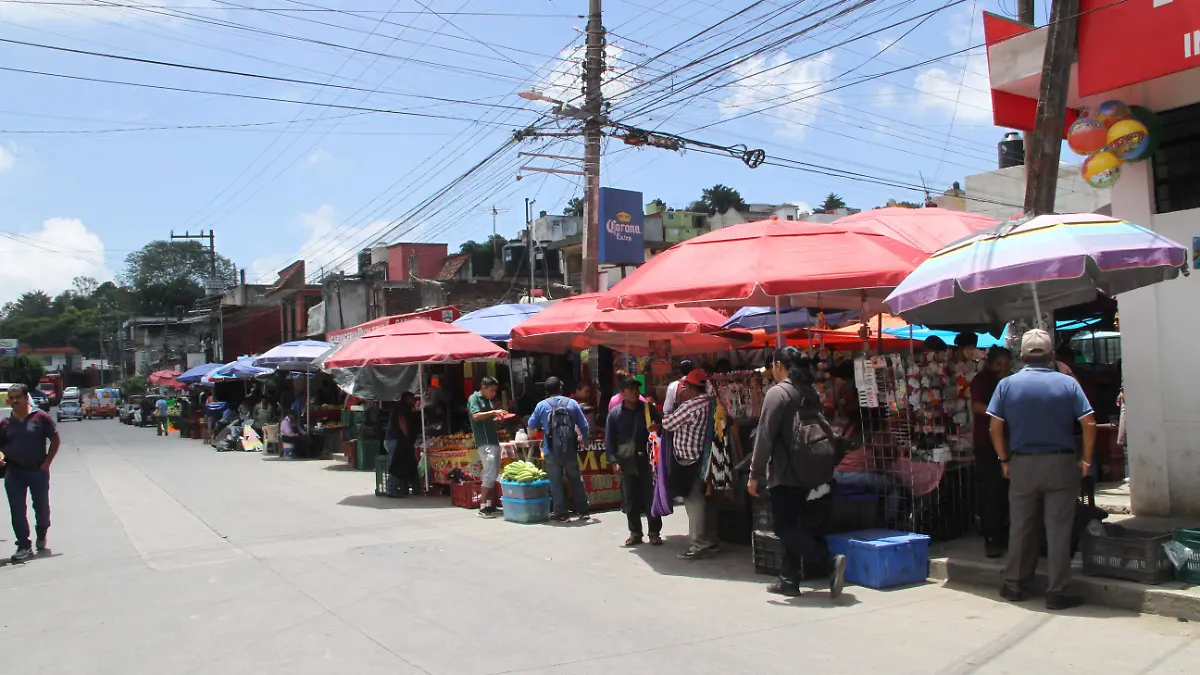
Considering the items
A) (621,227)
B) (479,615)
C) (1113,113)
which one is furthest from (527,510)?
(621,227)

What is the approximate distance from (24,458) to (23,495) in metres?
0.46

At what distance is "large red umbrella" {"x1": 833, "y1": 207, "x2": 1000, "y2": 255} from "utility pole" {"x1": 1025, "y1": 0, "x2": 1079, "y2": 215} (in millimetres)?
1217

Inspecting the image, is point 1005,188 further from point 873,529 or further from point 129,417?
point 129,417

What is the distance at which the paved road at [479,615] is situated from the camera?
18.3ft

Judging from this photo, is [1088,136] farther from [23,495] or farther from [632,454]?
[23,495]

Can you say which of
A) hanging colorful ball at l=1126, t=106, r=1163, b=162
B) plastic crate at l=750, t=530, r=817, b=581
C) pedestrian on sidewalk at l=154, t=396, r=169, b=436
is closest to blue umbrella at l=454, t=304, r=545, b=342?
plastic crate at l=750, t=530, r=817, b=581

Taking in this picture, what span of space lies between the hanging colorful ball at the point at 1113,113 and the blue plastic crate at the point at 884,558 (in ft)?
14.9

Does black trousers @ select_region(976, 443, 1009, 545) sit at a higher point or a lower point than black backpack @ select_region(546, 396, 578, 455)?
lower

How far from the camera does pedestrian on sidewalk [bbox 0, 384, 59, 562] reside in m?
9.76

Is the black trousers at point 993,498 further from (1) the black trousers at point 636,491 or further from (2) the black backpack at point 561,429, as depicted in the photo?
(2) the black backpack at point 561,429

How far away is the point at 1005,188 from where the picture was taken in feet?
90.2

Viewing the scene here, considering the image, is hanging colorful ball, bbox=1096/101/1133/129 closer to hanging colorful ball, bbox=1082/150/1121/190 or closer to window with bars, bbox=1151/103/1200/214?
hanging colorful ball, bbox=1082/150/1121/190

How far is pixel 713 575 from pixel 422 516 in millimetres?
5449

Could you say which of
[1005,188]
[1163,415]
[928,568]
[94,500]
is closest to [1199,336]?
[1163,415]
